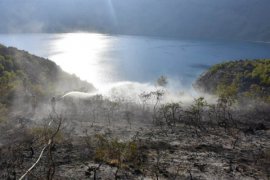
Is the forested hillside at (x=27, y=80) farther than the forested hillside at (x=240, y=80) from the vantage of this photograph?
No

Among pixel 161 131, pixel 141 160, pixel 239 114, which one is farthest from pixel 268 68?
pixel 141 160

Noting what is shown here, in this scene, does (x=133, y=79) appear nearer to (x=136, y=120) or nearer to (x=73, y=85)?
(x=73, y=85)

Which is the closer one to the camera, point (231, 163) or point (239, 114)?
point (231, 163)

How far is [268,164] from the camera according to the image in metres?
51.3

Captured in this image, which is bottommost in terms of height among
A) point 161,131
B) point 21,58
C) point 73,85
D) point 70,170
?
point 70,170

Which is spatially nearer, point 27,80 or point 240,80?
point 27,80

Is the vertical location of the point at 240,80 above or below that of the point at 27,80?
above

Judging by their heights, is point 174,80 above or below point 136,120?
above

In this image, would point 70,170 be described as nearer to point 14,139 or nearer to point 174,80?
point 14,139

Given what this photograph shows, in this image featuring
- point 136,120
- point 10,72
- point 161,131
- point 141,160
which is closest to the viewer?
point 141,160

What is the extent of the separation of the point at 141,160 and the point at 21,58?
315ft

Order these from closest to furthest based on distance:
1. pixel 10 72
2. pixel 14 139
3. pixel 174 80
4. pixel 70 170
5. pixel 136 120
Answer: pixel 70 170
pixel 14 139
pixel 136 120
pixel 10 72
pixel 174 80

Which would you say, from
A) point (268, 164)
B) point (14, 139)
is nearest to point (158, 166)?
point (268, 164)

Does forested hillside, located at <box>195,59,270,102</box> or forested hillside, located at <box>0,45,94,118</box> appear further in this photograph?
forested hillside, located at <box>195,59,270,102</box>
